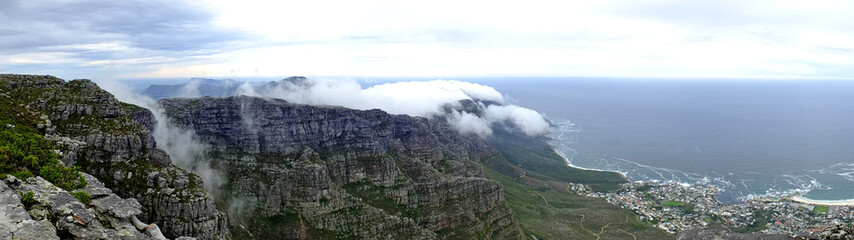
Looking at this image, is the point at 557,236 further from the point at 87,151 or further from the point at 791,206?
the point at 87,151

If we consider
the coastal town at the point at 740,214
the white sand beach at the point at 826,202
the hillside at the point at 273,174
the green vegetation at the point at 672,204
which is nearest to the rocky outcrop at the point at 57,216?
the hillside at the point at 273,174

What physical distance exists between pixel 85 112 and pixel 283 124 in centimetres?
Result: 6273

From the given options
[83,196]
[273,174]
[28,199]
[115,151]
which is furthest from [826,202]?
[28,199]

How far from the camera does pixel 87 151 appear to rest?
71.4m

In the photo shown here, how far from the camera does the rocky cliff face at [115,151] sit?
68.9 meters

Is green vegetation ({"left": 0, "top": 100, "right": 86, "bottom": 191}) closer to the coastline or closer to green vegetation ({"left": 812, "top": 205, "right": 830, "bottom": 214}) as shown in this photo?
green vegetation ({"left": 812, "top": 205, "right": 830, "bottom": 214})

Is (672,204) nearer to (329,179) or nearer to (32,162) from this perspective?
(329,179)

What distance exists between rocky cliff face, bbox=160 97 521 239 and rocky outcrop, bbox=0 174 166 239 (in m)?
69.5

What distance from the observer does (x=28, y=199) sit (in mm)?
34688

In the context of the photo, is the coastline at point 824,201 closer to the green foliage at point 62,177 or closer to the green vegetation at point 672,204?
the green vegetation at point 672,204

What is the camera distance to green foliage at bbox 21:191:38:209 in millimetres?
34281

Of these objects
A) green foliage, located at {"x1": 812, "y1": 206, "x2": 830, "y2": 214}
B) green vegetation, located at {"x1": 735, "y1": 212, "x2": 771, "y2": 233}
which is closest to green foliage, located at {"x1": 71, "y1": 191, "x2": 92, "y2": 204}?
green vegetation, located at {"x1": 735, "y1": 212, "x2": 771, "y2": 233}

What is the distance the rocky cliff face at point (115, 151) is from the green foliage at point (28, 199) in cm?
2976

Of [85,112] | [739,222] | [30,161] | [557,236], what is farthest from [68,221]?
[739,222]
